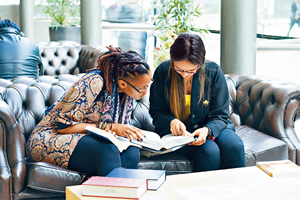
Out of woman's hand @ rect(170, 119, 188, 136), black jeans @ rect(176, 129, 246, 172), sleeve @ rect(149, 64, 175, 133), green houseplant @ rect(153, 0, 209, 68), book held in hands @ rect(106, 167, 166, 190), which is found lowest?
black jeans @ rect(176, 129, 246, 172)

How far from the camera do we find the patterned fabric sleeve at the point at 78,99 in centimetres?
239

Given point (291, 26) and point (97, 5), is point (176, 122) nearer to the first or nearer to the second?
point (291, 26)

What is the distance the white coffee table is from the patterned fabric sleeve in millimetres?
635

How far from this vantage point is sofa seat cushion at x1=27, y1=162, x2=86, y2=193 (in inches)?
90.4

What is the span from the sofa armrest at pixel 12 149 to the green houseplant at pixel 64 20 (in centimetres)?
526

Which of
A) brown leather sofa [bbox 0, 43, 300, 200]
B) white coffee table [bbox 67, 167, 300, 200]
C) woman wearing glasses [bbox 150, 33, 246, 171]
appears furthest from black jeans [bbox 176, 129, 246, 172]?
white coffee table [bbox 67, 167, 300, 200]

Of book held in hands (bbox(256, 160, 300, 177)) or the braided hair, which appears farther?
the braided hair

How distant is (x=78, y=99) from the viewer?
239cm

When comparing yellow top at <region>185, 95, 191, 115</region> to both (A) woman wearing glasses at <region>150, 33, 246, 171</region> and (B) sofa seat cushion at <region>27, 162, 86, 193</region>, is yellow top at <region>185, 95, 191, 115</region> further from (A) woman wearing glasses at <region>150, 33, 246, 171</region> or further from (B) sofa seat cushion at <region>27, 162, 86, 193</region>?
(B) sofa seat cushion at <region>27, 162, 86, 193</region>

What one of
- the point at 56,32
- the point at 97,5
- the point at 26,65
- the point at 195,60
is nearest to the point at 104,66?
the point at 195,60

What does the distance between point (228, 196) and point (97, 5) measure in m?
5.28

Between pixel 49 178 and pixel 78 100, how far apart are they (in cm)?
49

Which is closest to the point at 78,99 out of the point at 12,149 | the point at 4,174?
the point at 12,149

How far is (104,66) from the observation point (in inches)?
98.4
